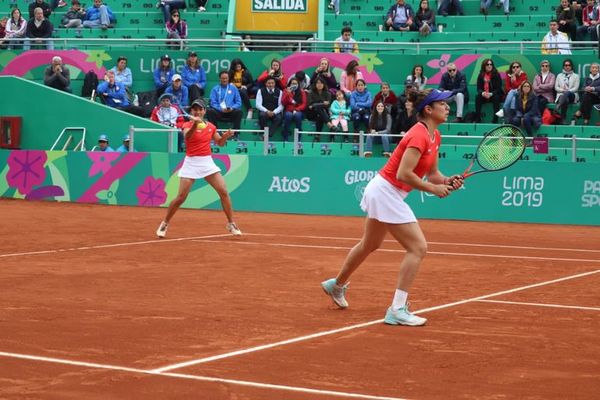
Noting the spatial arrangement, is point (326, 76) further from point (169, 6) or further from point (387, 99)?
point (169, 6)

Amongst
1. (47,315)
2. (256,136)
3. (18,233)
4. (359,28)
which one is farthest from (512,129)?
(359,28)

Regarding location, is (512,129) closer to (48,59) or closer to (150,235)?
(150,235)

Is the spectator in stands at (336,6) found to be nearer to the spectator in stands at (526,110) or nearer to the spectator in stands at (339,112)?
the spectator in stands at (339,112)

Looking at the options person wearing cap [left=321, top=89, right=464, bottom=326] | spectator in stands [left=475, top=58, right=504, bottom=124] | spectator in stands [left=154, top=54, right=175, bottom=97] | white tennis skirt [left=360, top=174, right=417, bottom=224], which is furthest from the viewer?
spectator in stands [left=154, top=54, right=175, bottom=97]

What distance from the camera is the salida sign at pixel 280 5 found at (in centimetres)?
2961

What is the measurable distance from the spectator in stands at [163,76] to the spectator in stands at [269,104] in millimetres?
2455

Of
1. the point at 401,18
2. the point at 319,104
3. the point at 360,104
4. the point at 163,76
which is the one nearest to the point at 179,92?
the point at 163,76

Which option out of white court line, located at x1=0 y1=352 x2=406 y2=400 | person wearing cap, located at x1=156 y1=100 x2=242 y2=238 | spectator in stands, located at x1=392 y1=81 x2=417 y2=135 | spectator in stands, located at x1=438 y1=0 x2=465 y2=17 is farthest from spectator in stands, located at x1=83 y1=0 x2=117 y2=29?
white court line, located at x1=0 y1=352 x2=406 y2=400

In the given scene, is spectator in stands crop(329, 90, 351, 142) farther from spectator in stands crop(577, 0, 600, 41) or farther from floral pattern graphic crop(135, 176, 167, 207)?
spectator in stands crop(577, 0, 600, 41)

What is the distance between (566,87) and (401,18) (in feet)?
17.7

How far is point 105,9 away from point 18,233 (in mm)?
14073

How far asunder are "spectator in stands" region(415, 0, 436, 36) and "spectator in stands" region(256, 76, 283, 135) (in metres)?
4.54

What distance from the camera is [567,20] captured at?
26.5 metres

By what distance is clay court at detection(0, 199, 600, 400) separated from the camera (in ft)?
22.9
